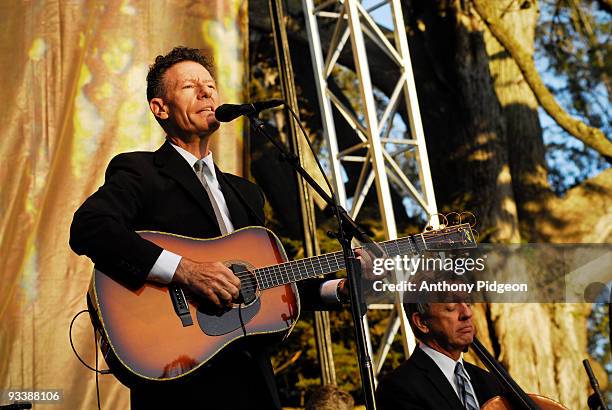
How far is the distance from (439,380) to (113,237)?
1.40m

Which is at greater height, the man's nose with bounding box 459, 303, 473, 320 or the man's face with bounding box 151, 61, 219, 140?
the man's face with bounding box 151, 61, 219, 140

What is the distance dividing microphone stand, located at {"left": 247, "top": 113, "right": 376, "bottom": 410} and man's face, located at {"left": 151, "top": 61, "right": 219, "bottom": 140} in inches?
9.8

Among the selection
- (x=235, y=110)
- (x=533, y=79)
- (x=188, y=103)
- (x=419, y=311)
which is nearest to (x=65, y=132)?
(x=188, y=103)

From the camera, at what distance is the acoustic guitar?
3.42 meters

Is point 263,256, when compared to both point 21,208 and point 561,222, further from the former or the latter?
point 561,222

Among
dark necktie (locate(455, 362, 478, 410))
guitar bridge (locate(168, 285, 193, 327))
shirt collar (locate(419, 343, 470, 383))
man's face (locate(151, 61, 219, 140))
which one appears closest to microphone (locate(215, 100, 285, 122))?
man's face (locate(151, 61, 219, 140))

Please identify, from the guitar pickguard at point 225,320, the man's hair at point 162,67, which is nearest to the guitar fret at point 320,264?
the guitar pickguard at point 225,320

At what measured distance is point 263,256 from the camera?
376cm

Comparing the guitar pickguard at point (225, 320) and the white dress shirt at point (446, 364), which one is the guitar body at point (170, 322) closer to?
the guitar pickguard at point (225, 320)

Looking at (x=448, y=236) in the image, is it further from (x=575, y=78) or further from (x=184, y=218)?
(x=575, y=78)

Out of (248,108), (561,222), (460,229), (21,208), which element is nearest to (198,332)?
(248,108)

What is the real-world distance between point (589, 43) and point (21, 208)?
10343 mm

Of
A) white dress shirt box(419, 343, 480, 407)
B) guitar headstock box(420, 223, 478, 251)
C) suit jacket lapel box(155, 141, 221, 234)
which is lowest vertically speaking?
white dress shirt box(419, 343, 480, 407)

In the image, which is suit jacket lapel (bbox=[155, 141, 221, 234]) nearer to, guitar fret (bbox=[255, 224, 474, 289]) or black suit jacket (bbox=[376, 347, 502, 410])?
guitar fret (bbox=[255, 224, 474, 289])
